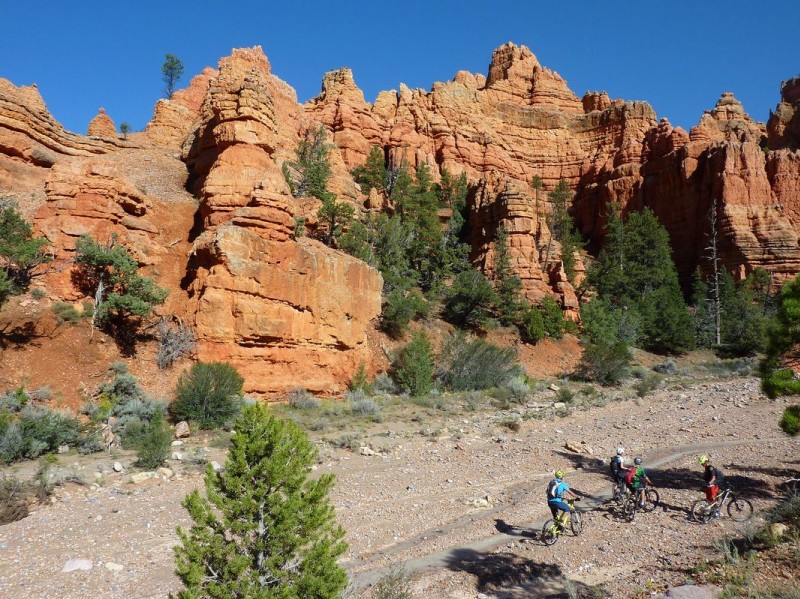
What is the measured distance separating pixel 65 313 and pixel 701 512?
62.7 feet

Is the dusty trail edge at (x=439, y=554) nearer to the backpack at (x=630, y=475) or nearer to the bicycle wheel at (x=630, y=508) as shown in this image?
the bicycle wheel at (x=630, y=508)

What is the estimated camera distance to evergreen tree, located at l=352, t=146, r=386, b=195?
1604 inches

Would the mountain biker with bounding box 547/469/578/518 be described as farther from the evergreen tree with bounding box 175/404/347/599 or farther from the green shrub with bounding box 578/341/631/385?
the green shrub with bounding box 578/341/631/385

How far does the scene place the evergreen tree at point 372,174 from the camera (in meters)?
40.8

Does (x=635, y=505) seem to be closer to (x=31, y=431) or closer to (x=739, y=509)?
(x=739, y=509)

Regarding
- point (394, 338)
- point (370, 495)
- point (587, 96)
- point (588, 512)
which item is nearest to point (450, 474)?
point (370, 495)

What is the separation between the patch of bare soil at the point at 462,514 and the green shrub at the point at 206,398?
1.44m

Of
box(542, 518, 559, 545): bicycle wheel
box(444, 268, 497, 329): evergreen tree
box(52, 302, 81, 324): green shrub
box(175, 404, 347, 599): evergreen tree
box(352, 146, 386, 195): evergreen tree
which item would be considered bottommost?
box(542, 518, 559, 545): bicycle wheel

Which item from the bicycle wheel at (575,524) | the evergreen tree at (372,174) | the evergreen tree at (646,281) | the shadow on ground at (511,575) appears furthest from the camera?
the evergreen tree at (372,174)

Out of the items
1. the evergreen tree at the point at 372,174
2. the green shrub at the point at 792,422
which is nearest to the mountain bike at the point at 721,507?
the green shrub at the point at 792,422

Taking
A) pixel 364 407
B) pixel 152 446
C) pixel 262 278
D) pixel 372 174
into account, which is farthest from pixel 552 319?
pixel 152 446

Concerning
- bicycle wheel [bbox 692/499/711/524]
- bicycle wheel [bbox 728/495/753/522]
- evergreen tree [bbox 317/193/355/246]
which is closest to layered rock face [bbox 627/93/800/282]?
evergreen tree [bbox 317/193/355/246]

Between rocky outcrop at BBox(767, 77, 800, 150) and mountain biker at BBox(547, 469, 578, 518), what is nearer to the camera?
mountain biker at BBox(547, 469, 578, 518)

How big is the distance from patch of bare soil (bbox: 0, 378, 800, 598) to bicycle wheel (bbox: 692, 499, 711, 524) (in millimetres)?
268
